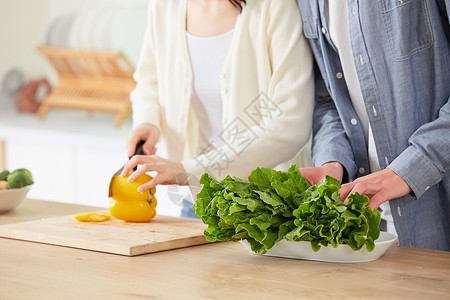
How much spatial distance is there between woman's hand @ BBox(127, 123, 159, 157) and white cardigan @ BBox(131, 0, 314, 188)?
0.04 m

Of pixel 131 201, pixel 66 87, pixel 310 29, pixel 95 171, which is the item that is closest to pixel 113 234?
pixel 131 201

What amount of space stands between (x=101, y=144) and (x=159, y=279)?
6.80ft

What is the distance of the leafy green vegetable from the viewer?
41.6 inches

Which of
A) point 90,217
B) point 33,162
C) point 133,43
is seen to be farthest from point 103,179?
point 90,217

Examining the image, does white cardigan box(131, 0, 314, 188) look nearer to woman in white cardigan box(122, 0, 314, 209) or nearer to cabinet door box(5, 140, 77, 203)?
woman in white cardigan box(122, 0, 314, 209)

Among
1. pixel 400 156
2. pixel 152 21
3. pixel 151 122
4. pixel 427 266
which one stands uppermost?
pixel 152 21

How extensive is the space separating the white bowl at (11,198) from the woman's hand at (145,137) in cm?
26

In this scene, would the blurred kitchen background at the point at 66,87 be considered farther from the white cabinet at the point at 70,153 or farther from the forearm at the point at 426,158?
the forearm at the point at 426,158

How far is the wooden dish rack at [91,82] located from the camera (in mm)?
3248

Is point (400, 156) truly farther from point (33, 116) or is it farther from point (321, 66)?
point (33, 116)

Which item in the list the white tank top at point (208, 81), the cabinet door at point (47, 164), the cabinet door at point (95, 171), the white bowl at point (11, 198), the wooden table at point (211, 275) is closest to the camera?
the wooden table at point (211, 275)

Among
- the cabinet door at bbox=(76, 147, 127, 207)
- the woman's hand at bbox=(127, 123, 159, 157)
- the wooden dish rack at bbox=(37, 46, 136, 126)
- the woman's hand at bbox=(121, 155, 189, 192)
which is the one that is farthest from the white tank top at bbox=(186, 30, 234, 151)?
the wooden dish rack at bbox=(37, 46, 136, 126)

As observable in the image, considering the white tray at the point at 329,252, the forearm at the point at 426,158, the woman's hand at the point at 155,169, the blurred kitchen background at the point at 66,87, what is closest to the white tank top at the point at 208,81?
the woman's hand at the point at 155,169

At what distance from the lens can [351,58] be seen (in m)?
1.52
